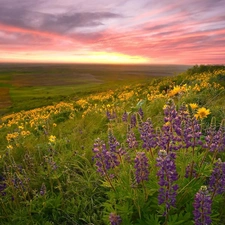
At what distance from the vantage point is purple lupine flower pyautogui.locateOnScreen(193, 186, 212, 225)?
1.64m

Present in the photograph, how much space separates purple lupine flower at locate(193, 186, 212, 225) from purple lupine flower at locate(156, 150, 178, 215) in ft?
0.63

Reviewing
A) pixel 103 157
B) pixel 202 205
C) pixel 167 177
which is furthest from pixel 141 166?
pixel 202 205

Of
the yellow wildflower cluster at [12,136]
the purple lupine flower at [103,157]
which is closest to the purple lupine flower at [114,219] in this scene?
the purple lupine flower at [103,157]

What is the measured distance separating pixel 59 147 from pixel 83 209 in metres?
1.76

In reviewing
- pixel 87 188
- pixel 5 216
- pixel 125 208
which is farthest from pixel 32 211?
pixel 125 208

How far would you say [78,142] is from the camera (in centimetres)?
513

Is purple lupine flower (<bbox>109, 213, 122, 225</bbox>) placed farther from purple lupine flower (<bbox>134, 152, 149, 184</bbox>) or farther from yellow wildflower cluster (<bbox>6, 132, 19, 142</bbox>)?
yellow wildflower cluster (<bbox>6, 132, 19, 142</bbox>)

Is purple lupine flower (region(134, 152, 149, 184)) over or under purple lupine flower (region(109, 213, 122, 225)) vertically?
over

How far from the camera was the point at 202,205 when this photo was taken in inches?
65.9

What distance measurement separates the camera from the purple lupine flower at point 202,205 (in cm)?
164

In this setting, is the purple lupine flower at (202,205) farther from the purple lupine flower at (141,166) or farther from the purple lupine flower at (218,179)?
the purple lupine flower at (141,166)

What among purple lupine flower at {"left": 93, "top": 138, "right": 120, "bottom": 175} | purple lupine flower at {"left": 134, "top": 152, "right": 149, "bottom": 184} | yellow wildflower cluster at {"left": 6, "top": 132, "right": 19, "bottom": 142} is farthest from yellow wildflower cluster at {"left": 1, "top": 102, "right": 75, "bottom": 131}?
purple lupine flower at {"left": 134, "top": 152, "right": 149, "bottom": 184}

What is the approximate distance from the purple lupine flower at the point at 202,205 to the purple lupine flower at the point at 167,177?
191 mm

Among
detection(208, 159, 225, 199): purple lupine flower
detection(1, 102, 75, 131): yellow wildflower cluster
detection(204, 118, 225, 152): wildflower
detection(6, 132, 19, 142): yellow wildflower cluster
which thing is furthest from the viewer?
detection(1, 102, 75, 131): yellow wildflower cluster
